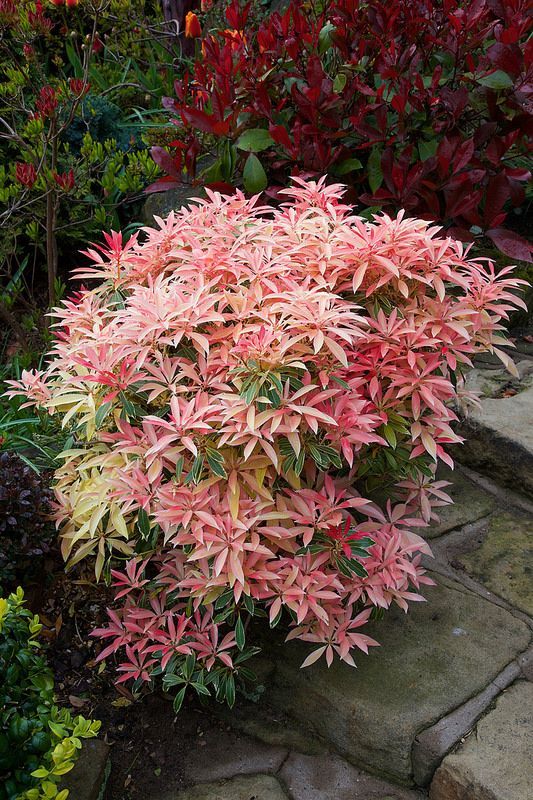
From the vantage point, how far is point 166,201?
12.8ft

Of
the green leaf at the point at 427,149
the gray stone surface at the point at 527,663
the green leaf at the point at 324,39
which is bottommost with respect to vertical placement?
the gray stone surface at the point at 527,663

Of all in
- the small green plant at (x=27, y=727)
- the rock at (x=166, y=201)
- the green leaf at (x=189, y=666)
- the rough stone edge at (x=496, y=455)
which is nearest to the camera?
the small green plant at (x=27, y=727)

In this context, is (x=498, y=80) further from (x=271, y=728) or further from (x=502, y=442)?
(x=271, y=728)

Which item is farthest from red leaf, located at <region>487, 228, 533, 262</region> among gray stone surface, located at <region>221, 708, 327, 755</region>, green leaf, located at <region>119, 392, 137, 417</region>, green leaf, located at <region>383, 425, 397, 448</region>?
gray stone surface, located at <region>221, 708, 327, 755</region>

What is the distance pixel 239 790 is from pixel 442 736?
55 cm

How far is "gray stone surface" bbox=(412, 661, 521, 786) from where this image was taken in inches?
73.6

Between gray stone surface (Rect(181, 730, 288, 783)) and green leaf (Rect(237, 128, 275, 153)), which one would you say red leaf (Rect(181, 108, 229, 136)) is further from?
gray stone surface (Rect(181, 730, 288, 783))

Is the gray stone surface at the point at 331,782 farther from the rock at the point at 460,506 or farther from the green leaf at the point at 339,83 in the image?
the green leaf at the point at 339,83

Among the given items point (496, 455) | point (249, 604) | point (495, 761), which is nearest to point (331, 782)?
point (495, 761)

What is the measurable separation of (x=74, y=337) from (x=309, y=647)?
1167 millimetres

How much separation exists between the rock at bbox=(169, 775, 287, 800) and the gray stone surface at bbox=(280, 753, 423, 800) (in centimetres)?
4

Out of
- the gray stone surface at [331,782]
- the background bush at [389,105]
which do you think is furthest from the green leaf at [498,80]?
the gray stone surface at [331,782]

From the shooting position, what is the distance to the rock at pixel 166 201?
3.83 m

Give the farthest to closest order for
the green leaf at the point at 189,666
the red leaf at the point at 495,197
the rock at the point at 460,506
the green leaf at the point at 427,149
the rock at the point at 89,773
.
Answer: the green leaf at the point at 427,149 < the red leaf at the point at 495,197 < the rock at the point at 460,506 < the green leaf at the point at 189,666 < the rock at the point at 89,773
